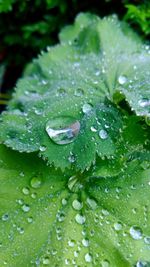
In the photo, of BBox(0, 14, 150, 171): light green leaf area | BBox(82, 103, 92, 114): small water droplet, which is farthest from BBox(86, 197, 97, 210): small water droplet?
BBox(82, 103, 92, 114): small water droplet

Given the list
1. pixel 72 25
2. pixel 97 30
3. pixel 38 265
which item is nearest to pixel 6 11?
pixel 72 25

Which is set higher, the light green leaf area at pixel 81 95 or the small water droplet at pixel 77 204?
the light green leaf area at pixel 81 95

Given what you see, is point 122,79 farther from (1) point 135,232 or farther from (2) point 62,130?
(1) point 135,232

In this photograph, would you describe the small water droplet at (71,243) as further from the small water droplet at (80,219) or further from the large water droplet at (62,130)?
the large water droplet at (62,130)

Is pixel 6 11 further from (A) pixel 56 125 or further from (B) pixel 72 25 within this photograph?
(A) pixel 56 125

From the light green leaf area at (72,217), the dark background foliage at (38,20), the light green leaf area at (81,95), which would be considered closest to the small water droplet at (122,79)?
the light green leaf area at (81,95)

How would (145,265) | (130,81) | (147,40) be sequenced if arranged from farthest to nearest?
(147,40), (130,81), (145,265)

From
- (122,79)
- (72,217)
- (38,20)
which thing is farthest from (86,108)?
(38,20)
